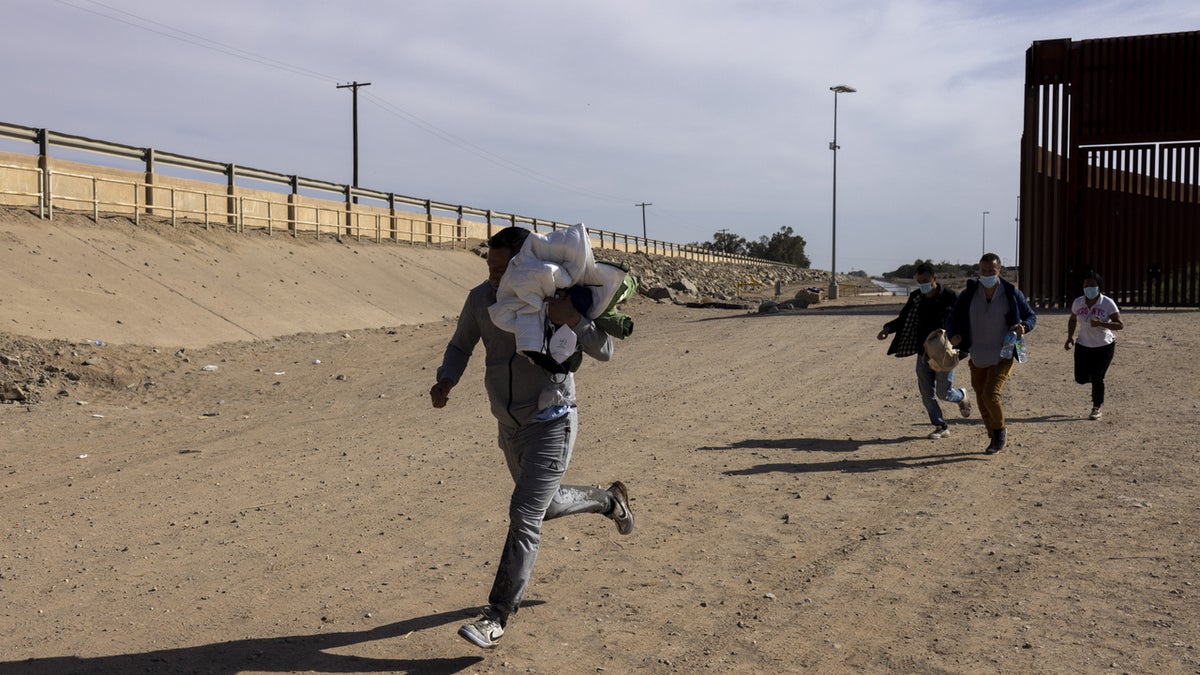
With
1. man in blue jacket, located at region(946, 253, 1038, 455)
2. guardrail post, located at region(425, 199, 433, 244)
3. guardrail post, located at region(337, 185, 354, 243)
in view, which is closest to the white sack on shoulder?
man in blue jacket, located at region(946, 253, 1038, 455)

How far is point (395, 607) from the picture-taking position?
5129 mm

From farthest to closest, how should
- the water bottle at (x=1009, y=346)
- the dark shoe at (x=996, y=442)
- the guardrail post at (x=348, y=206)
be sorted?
the guardrail post at (x=348, y=206), the dark shoe at (x=996, y=442), the water bottle at (x=1009, y=346)

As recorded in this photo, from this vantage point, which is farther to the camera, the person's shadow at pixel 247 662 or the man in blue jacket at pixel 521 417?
the man in blue jacket at pixel 521 417

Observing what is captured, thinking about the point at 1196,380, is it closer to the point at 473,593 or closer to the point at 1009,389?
the point at 1009,389

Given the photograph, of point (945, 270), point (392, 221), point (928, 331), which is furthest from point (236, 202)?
point (945, 270)

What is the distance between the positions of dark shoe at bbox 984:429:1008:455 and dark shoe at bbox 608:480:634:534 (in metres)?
4.85

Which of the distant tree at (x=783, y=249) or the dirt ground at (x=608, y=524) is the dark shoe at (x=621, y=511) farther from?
the distant tree at (x=783, y=249)

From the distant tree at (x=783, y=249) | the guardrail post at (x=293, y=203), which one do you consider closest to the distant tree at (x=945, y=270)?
the distant tree at (x=783, y=249)

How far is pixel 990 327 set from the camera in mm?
9016

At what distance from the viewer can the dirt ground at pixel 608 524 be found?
4.62m

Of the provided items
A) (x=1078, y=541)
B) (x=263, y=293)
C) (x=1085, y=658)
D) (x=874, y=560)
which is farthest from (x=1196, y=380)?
(x=263, y=293)

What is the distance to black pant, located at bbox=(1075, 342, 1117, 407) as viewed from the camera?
1127cm

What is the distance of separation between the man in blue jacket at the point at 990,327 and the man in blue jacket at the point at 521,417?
556 cm

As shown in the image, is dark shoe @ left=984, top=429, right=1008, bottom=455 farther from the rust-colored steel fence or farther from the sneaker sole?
the rust-colored steel fence
